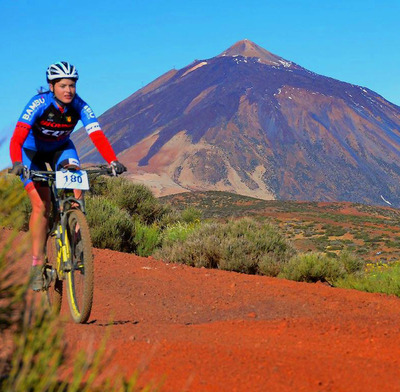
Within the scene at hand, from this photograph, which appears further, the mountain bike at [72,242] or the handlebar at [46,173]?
the handlebar at [46,173]

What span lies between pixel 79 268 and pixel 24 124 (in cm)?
130

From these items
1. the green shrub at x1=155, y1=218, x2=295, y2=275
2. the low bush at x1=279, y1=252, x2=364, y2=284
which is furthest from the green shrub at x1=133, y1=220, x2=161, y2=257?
the low bush at x1=279, y1=252, x2=364, y2=284

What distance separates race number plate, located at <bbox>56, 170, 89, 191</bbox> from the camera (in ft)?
19.0

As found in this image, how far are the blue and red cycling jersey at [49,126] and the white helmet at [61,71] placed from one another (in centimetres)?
16

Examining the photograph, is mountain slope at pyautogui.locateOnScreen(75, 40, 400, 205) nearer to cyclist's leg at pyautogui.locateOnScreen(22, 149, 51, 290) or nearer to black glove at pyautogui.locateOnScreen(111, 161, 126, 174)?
cyclist's leg at pyautogui.locateOnScreen(22, 149, 51, 290)

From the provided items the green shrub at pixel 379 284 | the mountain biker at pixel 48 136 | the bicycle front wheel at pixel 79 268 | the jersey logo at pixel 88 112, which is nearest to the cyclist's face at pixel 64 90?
the mountain biker at pixel 48 136

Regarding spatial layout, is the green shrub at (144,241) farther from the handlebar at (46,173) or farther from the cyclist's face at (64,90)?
the cyclist's face at (64,90)

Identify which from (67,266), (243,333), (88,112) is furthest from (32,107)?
(243,333)

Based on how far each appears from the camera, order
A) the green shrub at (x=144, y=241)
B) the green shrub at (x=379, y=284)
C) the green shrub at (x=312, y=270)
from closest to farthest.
A: the green shrub at (x=379, y=284) → the green shrub at (x=312, y=270) → the green shrub at (x=144, y=241)

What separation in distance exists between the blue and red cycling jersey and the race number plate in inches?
10.5

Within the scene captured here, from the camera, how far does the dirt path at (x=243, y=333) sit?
3.81 meters

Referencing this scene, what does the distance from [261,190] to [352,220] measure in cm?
8368

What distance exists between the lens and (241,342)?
4.96m

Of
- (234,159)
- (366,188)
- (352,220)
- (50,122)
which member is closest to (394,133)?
(366,188)
